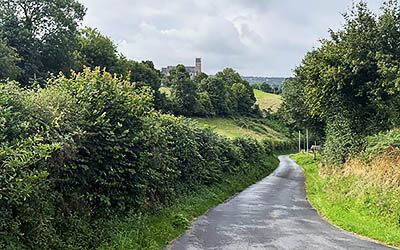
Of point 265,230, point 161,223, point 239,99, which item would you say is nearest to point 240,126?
point 239,99

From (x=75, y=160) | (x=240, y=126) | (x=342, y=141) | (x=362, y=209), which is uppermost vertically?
(x=240, y=126)

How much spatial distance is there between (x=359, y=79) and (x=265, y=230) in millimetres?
17352

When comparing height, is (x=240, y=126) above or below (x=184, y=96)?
below

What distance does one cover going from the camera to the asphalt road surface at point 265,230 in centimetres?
1234

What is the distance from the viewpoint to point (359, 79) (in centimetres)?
2897

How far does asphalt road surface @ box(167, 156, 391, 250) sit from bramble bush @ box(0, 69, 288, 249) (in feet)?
6.32

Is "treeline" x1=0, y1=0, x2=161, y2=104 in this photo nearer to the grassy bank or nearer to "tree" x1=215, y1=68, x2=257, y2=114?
the grassy bank

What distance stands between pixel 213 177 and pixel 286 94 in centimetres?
2845

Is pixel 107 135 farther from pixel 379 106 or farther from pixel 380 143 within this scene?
pixel 379 106

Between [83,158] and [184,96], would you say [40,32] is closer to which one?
[184,96]

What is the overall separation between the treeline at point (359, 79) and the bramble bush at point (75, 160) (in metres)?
15.1

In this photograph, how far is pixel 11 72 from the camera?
129 ft

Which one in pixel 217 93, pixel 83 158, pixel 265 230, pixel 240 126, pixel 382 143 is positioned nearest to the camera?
pixel 83 158

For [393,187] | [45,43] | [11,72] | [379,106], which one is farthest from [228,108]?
[393,187]
